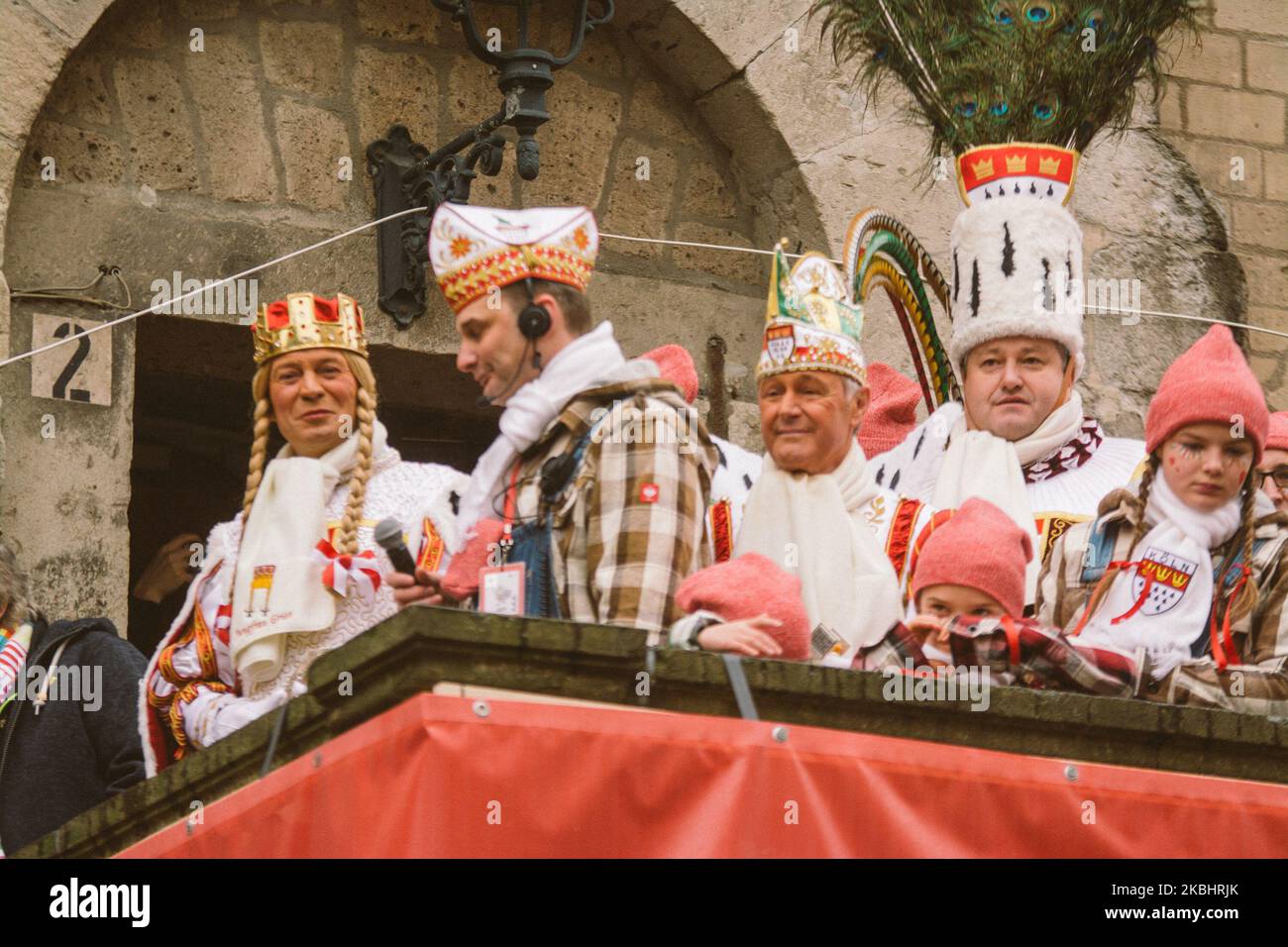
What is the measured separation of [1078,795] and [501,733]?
994 mm

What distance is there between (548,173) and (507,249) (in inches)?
140

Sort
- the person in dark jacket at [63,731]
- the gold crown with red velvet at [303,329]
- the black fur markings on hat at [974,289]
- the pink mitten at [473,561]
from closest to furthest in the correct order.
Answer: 1. the pink mitten at [473,561]
2. the gold crown with red velvet at [303,329]
3. the person in dark jacket at [63,731]
4. the black fur markings on hat at [974,289]

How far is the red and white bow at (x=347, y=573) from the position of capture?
17.9 feet

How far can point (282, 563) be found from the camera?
550cm

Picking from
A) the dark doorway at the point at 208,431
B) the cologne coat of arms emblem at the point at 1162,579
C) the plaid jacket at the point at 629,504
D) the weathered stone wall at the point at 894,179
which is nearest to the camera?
the plaid jacket at the point at 629,504

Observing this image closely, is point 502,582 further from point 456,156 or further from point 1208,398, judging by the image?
point 456,156

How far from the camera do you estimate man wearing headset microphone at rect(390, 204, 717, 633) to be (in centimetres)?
459

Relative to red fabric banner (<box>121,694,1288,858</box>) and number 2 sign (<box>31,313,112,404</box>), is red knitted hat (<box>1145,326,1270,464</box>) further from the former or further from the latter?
number 2 sign (<box>31,313,112,404</box>)

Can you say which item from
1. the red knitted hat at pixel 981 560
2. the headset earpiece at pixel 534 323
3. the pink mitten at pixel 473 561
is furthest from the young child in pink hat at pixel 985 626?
the headset earpiece at pixel 534 323

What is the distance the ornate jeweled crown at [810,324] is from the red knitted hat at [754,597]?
119 centimetres

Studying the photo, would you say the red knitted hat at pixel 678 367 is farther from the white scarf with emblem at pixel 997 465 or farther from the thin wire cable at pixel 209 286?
the thin wire cable at pixel 209 286

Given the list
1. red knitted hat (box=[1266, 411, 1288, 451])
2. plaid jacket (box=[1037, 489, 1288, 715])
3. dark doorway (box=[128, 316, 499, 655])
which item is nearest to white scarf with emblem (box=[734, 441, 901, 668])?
plaid jacket (box=[1037, 489, 1288, 715])
